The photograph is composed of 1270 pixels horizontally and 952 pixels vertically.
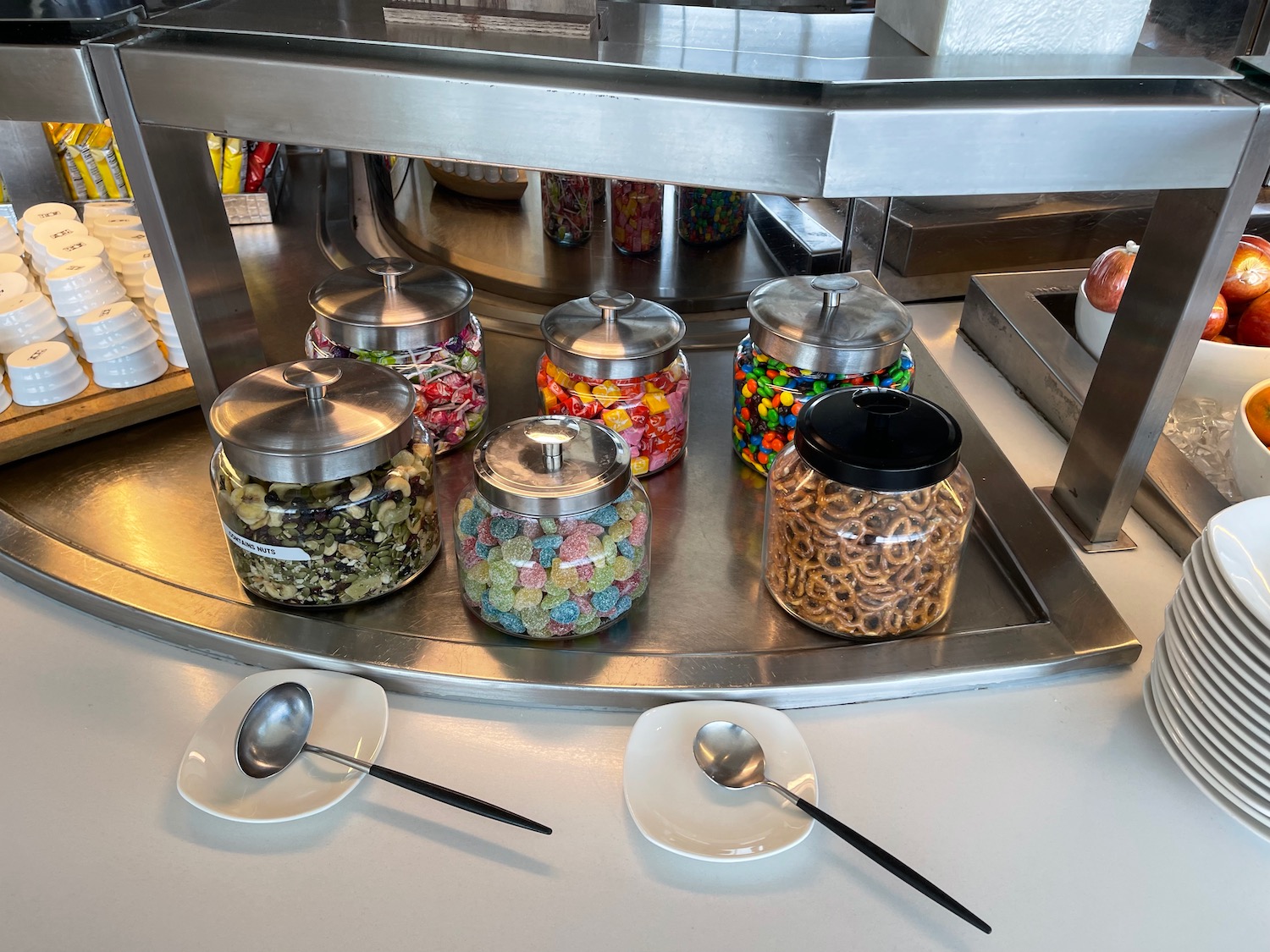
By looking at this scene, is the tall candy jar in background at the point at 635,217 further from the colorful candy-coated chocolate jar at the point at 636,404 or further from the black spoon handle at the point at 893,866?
the black spoon handle at the point at 893,866

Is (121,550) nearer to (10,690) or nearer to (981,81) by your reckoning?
(10,690)

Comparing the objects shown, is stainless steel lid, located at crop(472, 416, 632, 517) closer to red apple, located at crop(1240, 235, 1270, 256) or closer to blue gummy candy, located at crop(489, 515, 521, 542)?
blue gummy candy, located at crop(489, 515, 521, 542)

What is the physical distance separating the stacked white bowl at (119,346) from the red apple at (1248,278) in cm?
102

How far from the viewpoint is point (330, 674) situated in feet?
2.09

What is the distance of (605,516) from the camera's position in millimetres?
641

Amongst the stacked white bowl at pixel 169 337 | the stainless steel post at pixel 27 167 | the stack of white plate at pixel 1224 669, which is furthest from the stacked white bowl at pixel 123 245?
the stack of white plate at pixel 1224 669

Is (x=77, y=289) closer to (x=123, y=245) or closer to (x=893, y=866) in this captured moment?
(x=123, y=245)

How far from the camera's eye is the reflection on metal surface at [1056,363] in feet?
2.53

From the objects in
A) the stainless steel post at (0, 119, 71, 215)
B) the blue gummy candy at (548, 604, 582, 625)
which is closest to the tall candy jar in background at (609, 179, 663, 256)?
the blue gummy candy at (548, 604, 582, 625)

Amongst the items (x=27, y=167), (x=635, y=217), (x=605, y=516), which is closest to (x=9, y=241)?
(x=27, y=167)

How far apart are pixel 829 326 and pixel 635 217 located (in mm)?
393

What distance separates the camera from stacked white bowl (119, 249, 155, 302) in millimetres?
969

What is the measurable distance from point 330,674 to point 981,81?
56cm

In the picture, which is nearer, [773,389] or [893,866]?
[893,866]
